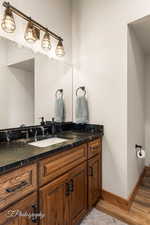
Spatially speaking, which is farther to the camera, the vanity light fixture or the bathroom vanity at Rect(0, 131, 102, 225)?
the vanity light fixture

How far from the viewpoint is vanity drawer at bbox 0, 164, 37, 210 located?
0.80m

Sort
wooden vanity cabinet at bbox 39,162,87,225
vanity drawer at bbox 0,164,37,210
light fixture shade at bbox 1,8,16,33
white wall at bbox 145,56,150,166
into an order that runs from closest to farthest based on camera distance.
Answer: vanity drawer at bbox 0,164,37,210 → wooden vanity cabinet at bbox 39,162,87,225 → light fixture shade at bbox 1,8,16,33 → white wall at bbox 145,56,150,166

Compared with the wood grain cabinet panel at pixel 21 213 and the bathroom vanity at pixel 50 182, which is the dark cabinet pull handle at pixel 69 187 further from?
the wood grain cabinet panel at pixel 21 213

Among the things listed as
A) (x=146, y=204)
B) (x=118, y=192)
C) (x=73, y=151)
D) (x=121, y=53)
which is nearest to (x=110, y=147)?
(x=118, y=192)

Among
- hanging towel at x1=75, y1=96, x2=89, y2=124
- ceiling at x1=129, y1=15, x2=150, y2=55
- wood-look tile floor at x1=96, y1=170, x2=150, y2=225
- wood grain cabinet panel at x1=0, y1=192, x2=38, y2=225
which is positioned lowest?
wood-look tile floor at x1=96, y1=170, x2=150, y2=225

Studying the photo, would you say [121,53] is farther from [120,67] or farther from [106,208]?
[106,208]

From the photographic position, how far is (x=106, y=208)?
1.72 m

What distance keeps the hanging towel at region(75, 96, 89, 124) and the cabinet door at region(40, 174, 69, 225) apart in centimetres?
87

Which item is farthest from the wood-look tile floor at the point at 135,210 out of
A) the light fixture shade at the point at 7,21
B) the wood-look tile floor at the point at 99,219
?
the light fixture shade at the point at 7,21

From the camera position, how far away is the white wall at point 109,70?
170 centimetres

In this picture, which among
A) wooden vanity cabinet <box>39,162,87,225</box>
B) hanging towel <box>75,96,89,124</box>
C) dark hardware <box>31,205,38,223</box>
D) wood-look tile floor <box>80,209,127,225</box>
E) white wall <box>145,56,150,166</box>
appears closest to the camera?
dark hardware <box>31,205,38,223</box>

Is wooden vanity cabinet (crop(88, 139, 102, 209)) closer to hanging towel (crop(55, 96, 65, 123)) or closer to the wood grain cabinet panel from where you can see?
hanging towel (crop(55, 96, 65, 123))

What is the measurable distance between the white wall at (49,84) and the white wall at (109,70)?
0.23 meters

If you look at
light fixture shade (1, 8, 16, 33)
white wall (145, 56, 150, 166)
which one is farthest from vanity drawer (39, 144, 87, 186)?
white wall (145, 56, 150, 166)
